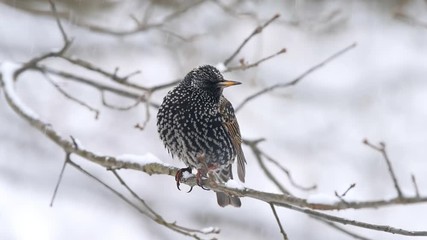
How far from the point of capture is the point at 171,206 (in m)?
9.73

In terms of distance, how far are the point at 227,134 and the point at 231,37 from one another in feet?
25.1

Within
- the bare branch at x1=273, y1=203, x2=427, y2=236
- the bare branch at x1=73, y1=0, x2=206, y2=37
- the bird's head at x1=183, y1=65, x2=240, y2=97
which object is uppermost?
the bare branch at x1=73, y1=0, x2=206, y2=37

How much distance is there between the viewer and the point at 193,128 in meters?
5.20

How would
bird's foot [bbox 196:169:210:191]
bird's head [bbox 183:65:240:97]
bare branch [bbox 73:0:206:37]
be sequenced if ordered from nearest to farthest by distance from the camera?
bird's foot [bbox 196:169:210:191] < bird's head [bbox 183:65:240:97] < bare branch [bbox 73:0:206:37]

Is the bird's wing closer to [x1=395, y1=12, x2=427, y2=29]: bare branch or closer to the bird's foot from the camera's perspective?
the bird's foot

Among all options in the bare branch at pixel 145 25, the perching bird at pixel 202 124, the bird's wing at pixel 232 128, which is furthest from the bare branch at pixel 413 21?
the bare branch at pixel 145 25

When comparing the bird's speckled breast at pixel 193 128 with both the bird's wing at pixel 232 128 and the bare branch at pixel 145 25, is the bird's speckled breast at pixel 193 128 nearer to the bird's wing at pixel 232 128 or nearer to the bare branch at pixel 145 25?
the bird's wing at pixel 232 128

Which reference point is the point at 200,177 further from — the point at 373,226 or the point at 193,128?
the point at 373,226

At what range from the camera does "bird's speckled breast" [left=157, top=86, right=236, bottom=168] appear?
5191mm

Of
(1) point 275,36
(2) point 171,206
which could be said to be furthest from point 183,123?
(1) point 275,36

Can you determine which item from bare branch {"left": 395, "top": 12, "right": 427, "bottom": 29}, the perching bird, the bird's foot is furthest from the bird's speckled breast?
bare branch {"left": 395, "top": 12, "right": 427, "bottom": 29}

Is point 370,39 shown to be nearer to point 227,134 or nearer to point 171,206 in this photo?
point 171,206

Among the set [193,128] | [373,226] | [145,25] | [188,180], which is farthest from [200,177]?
[145,25]

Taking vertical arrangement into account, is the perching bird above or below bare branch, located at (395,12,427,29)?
below
